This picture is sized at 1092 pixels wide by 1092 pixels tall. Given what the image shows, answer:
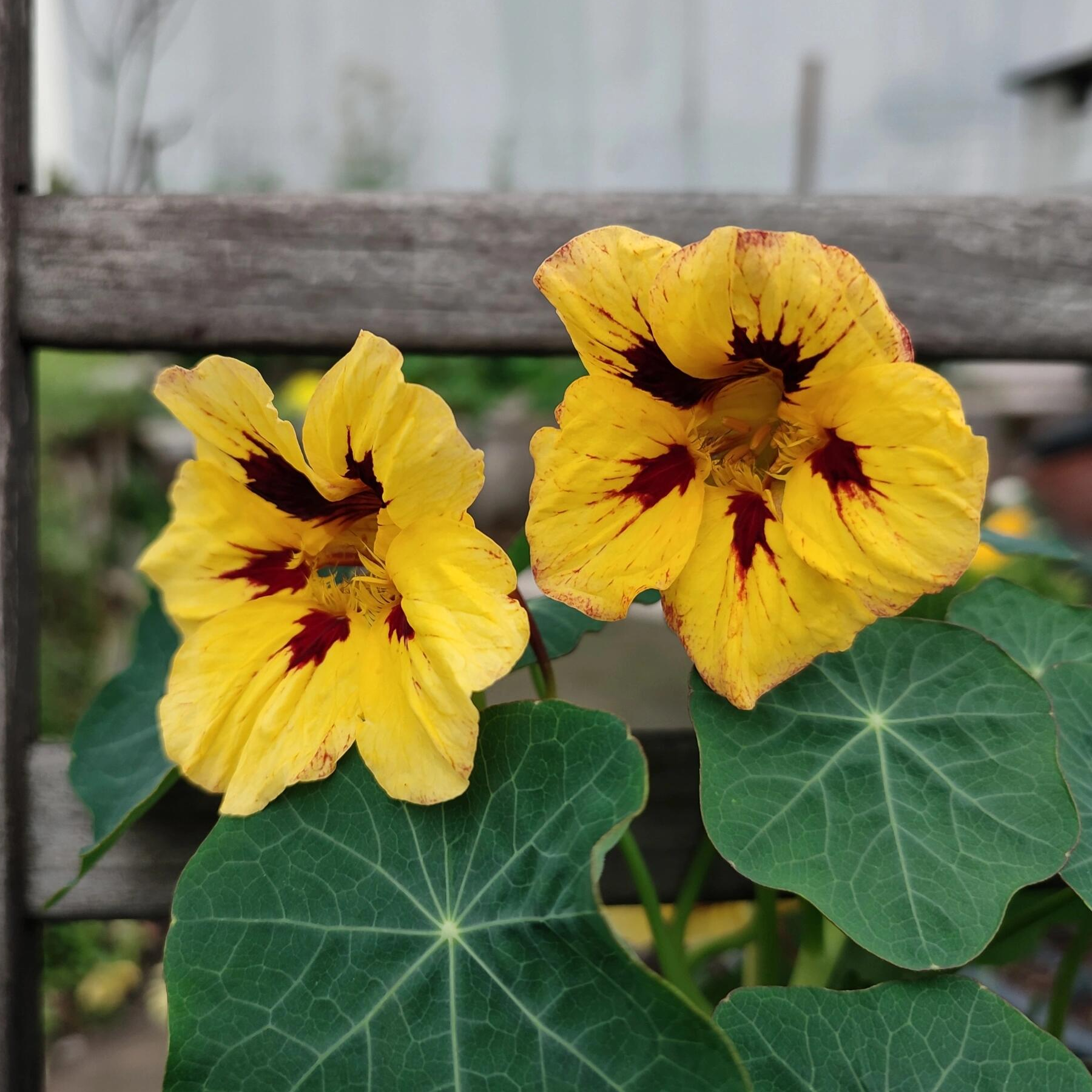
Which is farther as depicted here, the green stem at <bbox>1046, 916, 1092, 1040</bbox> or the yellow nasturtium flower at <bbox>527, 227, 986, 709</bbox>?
the green stem at <bbox>1046, 916, 1092, 1040</bbox>

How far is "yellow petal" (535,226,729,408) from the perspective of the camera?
0.37 meters

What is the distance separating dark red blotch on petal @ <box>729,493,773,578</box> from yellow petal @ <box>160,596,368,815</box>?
18 centimetres

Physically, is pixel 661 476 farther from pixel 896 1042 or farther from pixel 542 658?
pixel 896 1042

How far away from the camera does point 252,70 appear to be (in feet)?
11.6

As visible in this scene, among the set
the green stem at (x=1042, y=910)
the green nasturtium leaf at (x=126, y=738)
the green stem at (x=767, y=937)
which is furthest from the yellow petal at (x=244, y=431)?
the green stem at (x=1042, y=910)

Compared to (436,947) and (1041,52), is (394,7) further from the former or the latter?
(436,947)

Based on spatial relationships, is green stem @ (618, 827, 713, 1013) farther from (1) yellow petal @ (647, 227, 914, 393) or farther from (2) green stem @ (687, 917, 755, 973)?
(1) yellow petal @ (647, 227, 914, 393)

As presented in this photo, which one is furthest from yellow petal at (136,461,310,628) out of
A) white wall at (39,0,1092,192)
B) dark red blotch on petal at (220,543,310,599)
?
white wall at (39,0,1092,192)

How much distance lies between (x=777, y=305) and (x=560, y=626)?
0.24 meters

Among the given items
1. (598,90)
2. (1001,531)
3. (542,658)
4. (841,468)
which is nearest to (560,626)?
(542,658)

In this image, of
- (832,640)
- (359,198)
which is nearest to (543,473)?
(832,640)

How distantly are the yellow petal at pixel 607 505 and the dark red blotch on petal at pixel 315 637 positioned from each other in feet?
0.39

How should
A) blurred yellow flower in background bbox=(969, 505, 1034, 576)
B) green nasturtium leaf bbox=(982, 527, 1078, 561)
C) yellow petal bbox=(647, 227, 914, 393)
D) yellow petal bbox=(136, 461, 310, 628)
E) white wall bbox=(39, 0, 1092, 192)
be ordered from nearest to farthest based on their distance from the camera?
yellow petal bbox=(647, 227, 914, 393) → yellow petal bbox=(136, 461, 310, 628) → green nasturtium leaf bbox=(982, 527, 1078, 561) → blurred yellow flower in background bbox=(969, 505, 1034, 576) → white wall bbox=(39, 0, 1092, 192)

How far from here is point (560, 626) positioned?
53 cm
